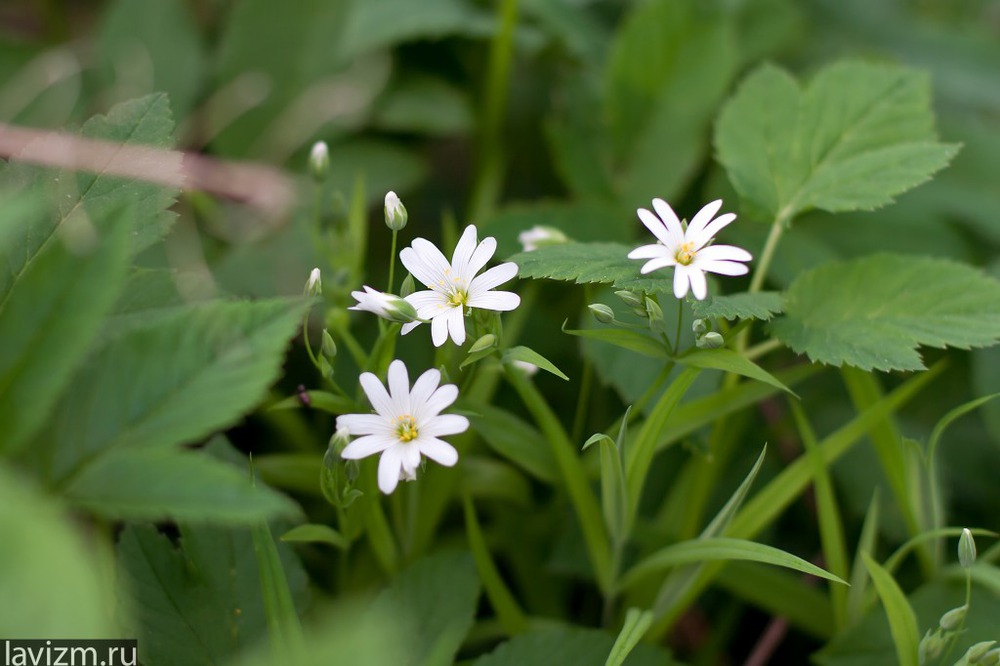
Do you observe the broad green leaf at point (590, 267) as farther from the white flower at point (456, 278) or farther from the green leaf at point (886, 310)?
the green leaf at point (886, 310)

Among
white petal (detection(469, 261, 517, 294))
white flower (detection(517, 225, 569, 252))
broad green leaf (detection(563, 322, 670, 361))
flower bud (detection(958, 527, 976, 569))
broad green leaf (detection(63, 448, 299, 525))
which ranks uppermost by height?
white flower (detection(517, 225, 569, 252))

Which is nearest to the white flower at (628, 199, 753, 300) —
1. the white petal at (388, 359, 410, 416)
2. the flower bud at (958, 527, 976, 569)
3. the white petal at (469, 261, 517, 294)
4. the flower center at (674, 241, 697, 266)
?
the flower center at (674, 241, 697, 266)

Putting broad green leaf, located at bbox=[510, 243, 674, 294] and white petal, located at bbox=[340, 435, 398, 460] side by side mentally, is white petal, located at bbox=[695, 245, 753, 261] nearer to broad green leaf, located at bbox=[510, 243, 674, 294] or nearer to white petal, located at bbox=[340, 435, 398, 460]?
broad green leaf, located at bbox=[510, 243, 674, 294]

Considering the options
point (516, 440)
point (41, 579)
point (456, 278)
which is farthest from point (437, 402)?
point (41, 579)

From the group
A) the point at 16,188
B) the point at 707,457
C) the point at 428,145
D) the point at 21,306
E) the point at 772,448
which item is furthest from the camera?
the point at 428,145

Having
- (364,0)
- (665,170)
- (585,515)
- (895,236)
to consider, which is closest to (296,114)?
(364,0)

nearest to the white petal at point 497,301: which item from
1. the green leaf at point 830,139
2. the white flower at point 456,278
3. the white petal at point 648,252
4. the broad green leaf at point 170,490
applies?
the white flower at point 456,278

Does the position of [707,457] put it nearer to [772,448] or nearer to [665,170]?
[772,448]
